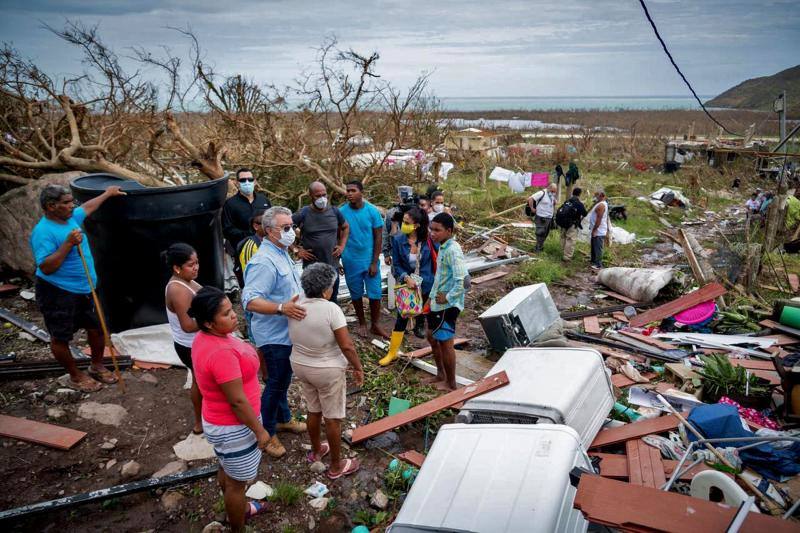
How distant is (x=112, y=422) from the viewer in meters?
3.89

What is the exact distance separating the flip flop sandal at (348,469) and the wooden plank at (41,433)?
6.63 ft

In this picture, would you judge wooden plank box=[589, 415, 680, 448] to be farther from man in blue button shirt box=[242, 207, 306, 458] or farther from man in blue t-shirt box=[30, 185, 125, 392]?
man in blue t-shirt box=[30, 185, 125, 392]

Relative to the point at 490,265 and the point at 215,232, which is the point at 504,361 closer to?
the point at 215,232

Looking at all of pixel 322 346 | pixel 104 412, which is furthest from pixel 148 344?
pixel 322 346

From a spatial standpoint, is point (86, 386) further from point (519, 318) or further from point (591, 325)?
point (591, 325)

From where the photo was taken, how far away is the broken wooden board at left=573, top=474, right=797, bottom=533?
5.87 feet

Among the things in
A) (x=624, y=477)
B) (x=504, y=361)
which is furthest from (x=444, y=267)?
(x=624, y=477)

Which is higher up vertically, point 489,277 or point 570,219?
point 570,219

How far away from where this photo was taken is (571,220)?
9.32 meters

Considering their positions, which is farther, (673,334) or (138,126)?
(138,126)

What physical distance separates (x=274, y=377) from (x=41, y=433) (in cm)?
195

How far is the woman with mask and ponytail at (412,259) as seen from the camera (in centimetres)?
509

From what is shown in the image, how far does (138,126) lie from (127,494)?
7.48 m

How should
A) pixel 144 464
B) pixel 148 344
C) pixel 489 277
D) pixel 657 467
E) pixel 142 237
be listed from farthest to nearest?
pixel 489 277 → pixel 148 344 → pixel 142 237 → pixel 144 464 → pixel 657 467
